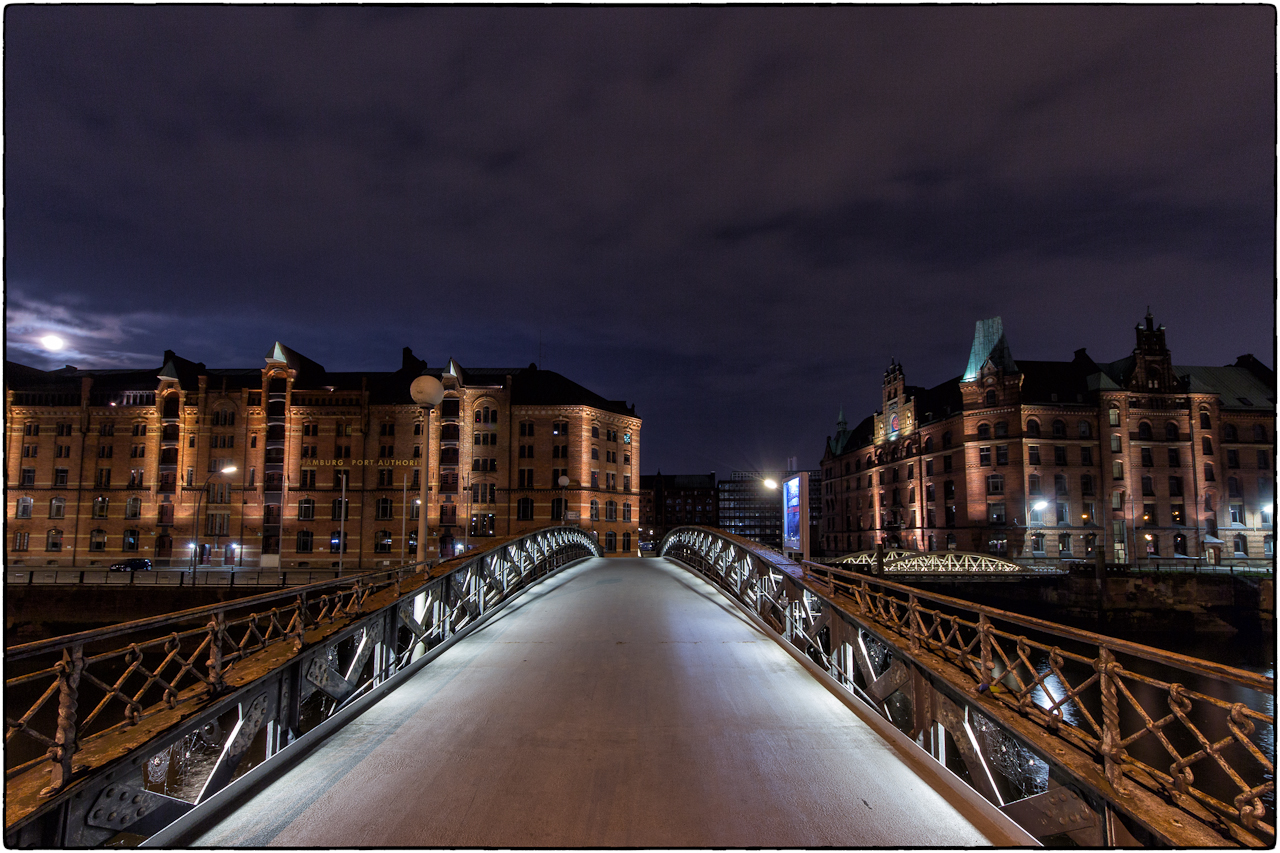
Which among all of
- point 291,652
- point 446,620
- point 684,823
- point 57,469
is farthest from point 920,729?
point 57,469

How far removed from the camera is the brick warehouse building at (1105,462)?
51.4 meters

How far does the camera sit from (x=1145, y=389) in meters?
53.9

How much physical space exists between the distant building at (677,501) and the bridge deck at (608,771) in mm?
118295

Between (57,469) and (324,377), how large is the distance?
21.4 meters

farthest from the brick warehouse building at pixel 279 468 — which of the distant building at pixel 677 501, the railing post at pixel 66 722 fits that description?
the distant building at pixel 677 501

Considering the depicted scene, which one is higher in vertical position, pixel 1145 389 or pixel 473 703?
pixel 1145 389

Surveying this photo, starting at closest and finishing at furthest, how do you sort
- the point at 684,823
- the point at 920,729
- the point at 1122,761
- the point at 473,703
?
the point at 1122,761 → the point at 684,823 → the point at 920,729 → the point at 473,703

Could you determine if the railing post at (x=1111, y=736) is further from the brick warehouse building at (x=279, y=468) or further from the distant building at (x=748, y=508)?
the distant building at (x=748, y=508)

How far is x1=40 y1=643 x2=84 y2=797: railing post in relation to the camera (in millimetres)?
3818

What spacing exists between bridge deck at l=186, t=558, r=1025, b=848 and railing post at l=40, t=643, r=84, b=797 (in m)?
1.16

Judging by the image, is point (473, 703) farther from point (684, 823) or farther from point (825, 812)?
point (825, 812)

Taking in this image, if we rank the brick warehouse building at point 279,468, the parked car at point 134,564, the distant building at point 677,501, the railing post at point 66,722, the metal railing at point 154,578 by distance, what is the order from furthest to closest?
1. the distant building at point 677,501
2. the brick warehouse building at point 279,468
3. the parked car at point 134,564
4. the metal railing at point 154,578
5. the railing post at point 66,722

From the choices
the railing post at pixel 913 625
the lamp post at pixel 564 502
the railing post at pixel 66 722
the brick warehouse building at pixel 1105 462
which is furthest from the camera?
the lamp post at pixel 564 502

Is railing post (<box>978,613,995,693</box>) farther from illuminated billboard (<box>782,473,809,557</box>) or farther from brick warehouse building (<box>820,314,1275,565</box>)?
brick warehouse building (<box>820,314,1275,565</box>)
